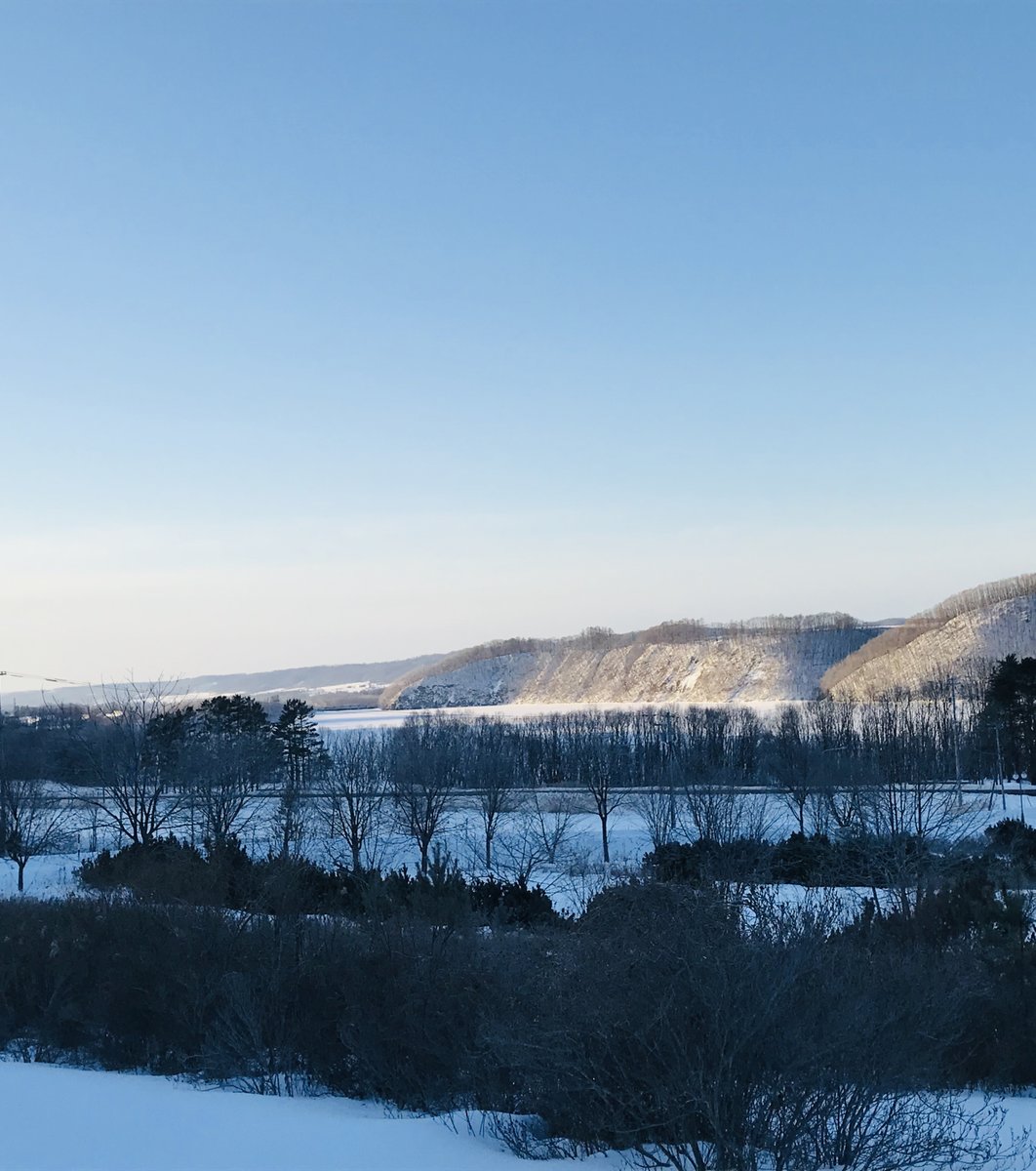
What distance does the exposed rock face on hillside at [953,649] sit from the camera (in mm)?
107500

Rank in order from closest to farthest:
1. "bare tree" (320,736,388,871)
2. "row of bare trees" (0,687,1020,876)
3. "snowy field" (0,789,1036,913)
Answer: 1. "snowy field" (0,789,1036,913)
2. "row of bare trees" (0,687,1020,876)
3. "bare tree" (320,736,388,871)

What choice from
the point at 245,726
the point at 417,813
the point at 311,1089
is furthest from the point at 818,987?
the point at 245,726

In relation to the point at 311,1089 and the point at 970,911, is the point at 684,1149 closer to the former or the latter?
the point at 311,1089

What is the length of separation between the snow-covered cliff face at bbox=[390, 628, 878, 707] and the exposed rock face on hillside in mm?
16842

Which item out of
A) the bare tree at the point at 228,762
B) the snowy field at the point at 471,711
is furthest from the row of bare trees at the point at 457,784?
the snowy field at the point at 471,711

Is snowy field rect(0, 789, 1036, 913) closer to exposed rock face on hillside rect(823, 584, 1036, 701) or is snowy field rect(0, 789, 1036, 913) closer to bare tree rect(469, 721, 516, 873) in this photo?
bare tree rect(469, 721, 516, 873)

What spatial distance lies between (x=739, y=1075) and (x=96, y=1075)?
277 inches

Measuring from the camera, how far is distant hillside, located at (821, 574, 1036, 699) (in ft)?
353

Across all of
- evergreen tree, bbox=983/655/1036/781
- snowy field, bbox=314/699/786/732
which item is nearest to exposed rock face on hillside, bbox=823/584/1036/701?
snowy field, bbox=314/699/786/732

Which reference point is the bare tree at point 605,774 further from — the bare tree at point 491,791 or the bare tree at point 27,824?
the bare tree at point 27,824

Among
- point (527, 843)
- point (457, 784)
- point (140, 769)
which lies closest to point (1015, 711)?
point (527, 843)

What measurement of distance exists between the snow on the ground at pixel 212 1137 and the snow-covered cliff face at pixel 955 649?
10066cm

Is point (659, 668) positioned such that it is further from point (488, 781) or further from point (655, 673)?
point (488, 781)

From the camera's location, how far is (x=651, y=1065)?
8.04 m
